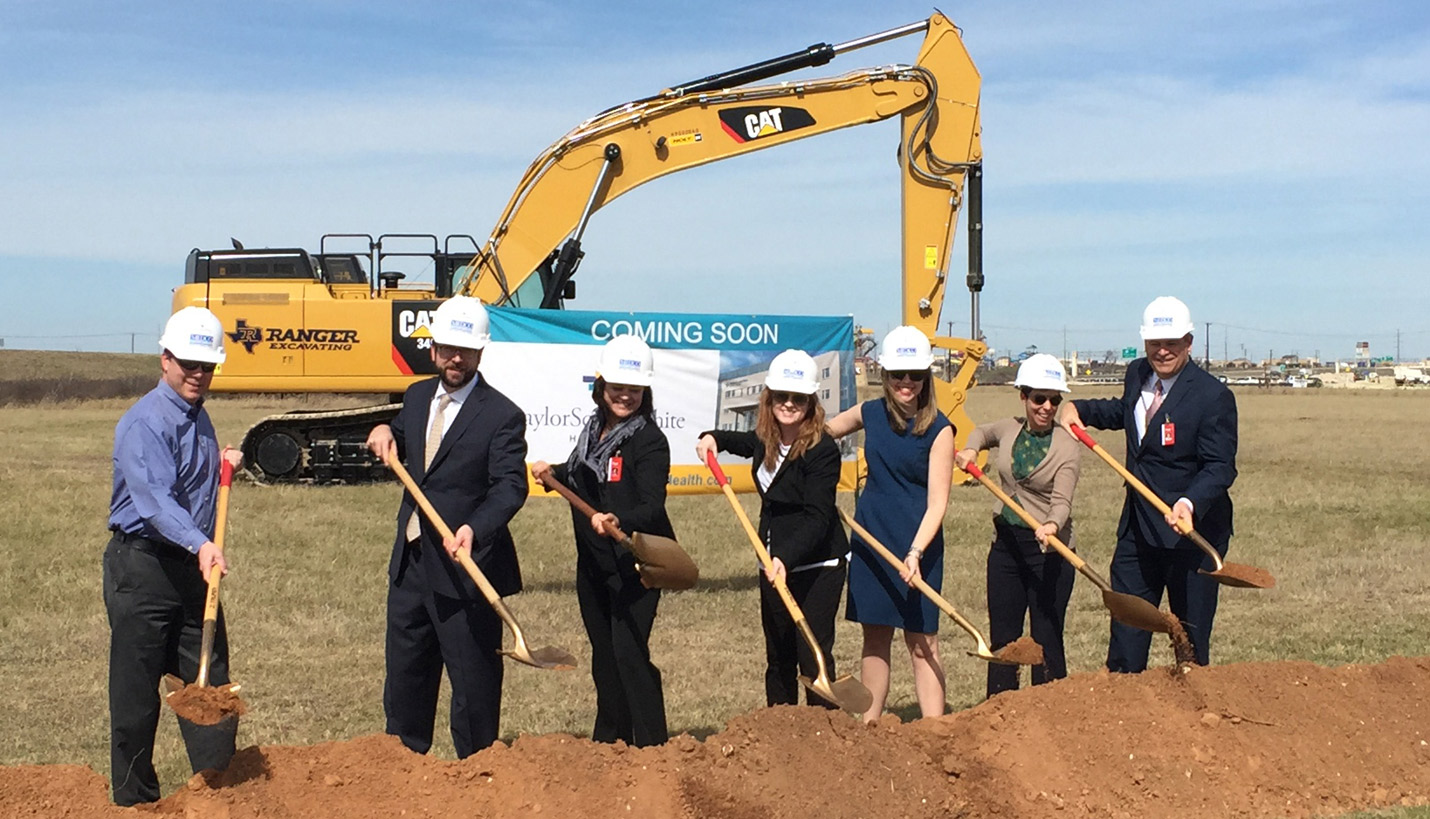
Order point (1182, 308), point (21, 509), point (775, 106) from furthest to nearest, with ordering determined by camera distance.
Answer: point (21, 509) < point (775, 106) < point (1182, 308)

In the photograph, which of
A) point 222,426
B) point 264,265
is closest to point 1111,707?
point 264,265

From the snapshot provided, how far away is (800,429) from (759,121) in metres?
9.02

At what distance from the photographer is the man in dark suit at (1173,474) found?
21.3 feet

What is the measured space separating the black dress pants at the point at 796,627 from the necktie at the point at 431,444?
143 centimetres

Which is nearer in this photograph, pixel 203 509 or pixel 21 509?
pixel 203 509

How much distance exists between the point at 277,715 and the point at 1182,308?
16.6ft

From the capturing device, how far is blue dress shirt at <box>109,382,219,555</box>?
199 inches

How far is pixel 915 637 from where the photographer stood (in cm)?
657

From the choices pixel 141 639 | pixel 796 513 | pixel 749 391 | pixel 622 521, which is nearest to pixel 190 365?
pixel 141 639

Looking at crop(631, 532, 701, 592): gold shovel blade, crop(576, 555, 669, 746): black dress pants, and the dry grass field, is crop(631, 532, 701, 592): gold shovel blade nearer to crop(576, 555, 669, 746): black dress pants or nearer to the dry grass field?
crop(576, 555, 669, 746): black dress pants

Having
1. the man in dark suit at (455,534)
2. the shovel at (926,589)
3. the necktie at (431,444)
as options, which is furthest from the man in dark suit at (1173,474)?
the necktie at (431,444)

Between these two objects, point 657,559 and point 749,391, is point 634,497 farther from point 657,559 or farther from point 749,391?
point 749,391

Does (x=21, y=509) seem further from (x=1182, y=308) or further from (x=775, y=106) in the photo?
(x=1182, y=308)

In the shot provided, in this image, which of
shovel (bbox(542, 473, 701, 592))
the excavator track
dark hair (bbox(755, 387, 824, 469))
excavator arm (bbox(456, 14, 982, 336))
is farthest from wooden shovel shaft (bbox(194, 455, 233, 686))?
the excavator track
